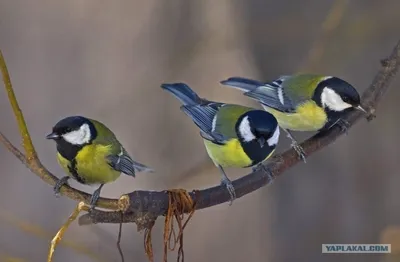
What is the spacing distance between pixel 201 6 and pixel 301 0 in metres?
0.24

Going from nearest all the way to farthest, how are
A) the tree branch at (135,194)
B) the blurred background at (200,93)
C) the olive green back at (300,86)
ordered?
the tree branch at (135,194) → the olive green back at (300,86) → the blurred background at (200,93)

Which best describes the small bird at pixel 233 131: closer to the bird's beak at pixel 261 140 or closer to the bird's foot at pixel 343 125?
the bird's beak at pixel 261 140

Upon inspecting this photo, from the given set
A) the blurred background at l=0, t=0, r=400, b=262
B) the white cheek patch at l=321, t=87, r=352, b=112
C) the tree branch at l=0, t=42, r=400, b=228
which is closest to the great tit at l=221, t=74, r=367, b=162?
the white cheek patch at l=321, t=87, r=352, b=112

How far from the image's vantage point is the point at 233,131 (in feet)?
2.73

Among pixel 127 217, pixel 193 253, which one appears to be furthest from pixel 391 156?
pixel 127 217

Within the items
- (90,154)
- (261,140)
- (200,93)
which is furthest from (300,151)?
(200,93)

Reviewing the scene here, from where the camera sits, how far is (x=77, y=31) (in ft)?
4.55

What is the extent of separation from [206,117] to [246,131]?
109mm

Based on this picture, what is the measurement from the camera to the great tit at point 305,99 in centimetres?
85

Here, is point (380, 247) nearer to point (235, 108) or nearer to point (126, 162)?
point (235, 108)

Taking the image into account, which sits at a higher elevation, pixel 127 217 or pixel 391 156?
pixel 391 156

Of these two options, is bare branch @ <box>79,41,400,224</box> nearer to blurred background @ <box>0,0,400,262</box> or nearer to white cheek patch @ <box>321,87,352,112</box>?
white cheek patch @ <box>321,87,352,112</box>

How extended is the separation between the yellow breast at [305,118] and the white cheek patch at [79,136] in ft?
1.17

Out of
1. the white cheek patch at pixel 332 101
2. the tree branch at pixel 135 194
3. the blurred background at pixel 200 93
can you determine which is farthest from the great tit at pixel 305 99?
the blurred background at pixel 200 93
